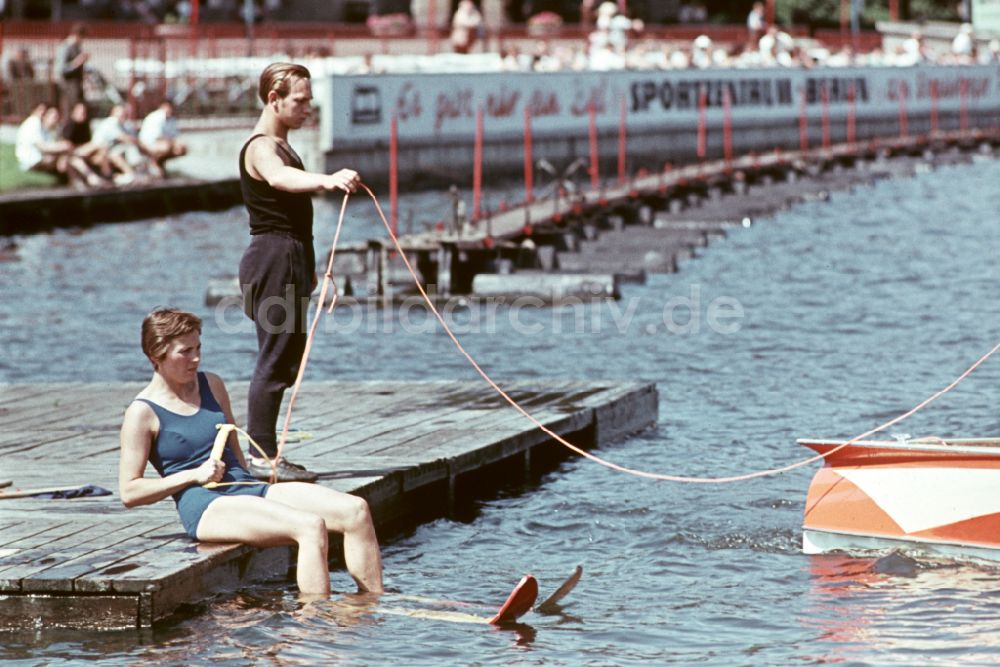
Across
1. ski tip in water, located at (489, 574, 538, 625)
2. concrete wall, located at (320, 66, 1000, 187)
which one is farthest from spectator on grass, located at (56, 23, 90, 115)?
ski tip in water, located at (489, 574, 538, 625)

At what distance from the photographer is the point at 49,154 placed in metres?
30.4

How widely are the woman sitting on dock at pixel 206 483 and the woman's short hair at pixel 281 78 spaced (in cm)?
145

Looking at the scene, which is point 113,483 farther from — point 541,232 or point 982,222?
point 982,222

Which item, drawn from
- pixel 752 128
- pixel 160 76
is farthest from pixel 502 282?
pixel 752 128

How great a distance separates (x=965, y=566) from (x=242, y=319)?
41.1 feet

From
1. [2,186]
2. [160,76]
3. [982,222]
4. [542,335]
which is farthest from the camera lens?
[160,76]

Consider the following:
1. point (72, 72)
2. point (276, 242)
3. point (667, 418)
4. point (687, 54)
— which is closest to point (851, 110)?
point (687, 54)

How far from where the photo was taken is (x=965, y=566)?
32.7ft

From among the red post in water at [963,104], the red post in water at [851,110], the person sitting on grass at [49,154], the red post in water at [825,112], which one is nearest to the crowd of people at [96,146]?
the person sitting on grass at [49,154]

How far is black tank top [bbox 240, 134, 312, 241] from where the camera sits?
9.75 m

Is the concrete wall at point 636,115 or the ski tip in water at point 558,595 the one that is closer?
the ski tip in water at point 558,595

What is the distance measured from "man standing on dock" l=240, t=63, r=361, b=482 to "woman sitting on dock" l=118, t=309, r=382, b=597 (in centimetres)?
87

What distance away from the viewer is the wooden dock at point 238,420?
8570 millimetres

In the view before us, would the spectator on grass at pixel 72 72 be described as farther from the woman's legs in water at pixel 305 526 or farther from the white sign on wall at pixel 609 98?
the woman's legs in water at pixel 305 526
